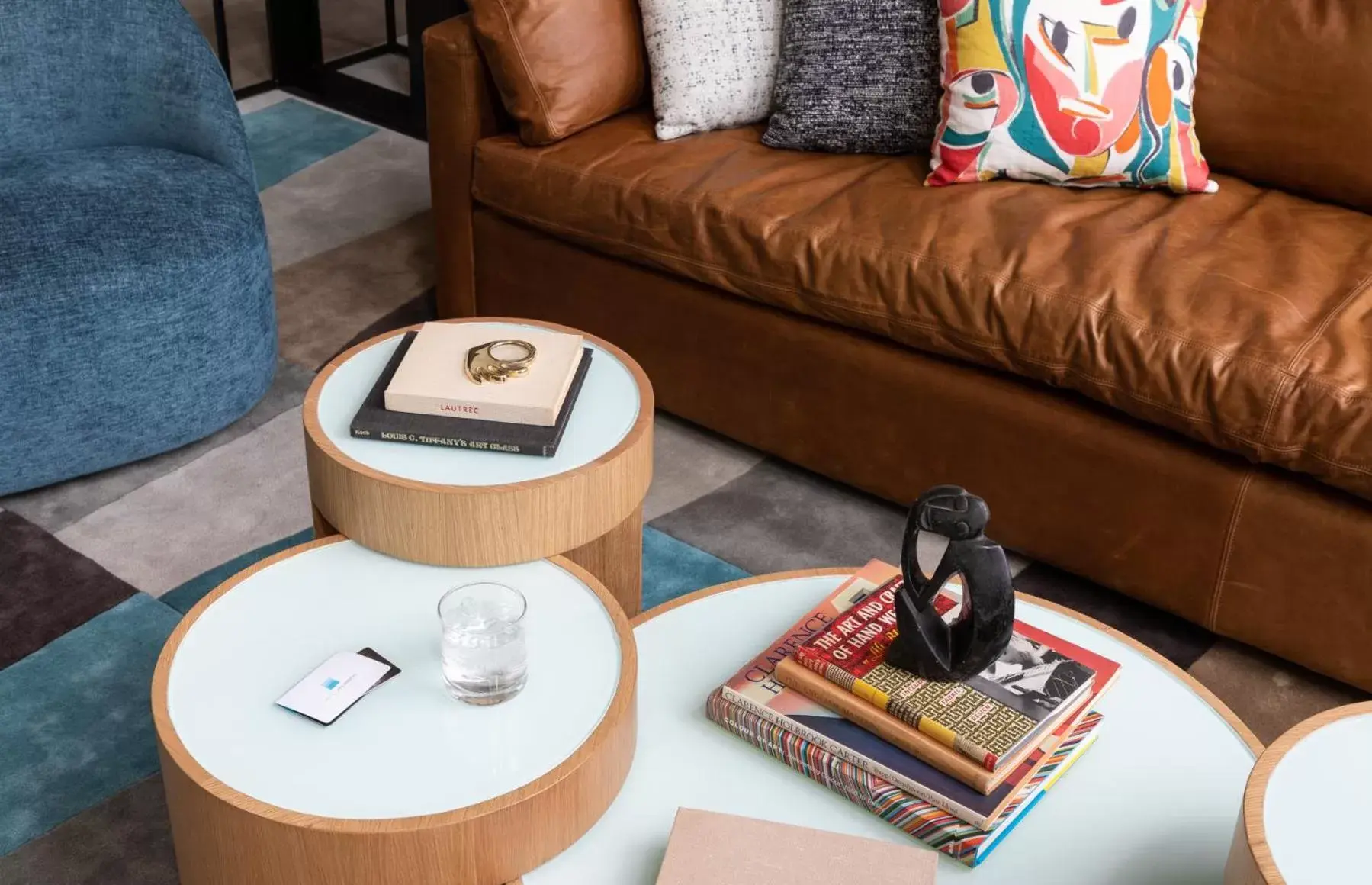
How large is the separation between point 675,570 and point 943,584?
85cm

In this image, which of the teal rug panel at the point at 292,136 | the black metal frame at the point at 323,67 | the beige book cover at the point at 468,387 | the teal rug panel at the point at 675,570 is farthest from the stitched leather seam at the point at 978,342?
Answer: the black metal frame at the point at 323,67

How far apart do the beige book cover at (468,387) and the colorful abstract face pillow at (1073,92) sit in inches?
32.6

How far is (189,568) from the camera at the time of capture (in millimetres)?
2057

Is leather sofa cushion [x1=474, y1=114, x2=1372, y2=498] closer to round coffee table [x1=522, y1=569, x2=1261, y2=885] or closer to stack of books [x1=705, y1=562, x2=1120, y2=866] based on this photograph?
round coffee table [x1=522, y1=569, x2=1261, y2=885]

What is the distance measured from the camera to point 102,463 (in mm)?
2246

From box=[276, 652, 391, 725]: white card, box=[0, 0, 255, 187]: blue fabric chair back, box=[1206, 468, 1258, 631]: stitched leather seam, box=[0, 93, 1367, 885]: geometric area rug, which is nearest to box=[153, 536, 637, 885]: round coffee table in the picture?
box=[276, 652, 391, 725]: white card

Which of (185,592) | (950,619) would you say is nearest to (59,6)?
(185,592)

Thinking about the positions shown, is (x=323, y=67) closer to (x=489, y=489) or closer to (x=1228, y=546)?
(x=489, y=489)

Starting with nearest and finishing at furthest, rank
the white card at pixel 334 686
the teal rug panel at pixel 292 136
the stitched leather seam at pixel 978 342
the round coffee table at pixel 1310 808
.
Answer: the round coffee table at pixel 1310 808
the white card at pixel 334 686
the stitched leather seam at pixel 978 342
the teal rug panel at pixel 292 136

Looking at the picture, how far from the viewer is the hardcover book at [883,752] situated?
3.95 feet

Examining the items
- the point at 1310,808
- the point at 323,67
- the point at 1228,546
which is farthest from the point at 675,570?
the point at 323,67

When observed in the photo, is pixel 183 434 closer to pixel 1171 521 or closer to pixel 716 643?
pixel 716 643

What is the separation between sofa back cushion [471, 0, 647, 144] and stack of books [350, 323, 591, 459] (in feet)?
2.81

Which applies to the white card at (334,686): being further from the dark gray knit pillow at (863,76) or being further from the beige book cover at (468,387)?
the dark gray knit pillow at (863,76)
